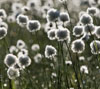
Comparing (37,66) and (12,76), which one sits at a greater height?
(12,76)

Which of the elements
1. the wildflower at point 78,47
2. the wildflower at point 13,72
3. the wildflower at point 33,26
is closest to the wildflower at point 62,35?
the wildflower at point 78,47

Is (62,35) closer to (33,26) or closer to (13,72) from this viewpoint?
(13,72)

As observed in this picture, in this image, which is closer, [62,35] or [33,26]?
[62,35]

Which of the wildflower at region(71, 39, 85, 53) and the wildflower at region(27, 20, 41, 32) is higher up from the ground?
the wildflower at region(27, 20, 41, 32)

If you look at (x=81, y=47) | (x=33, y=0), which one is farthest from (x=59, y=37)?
(x=33, y=0)

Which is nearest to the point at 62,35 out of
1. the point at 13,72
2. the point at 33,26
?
the point at 13,72

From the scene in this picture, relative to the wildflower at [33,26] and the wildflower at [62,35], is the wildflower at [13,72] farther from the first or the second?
the wildflower at [33,26]

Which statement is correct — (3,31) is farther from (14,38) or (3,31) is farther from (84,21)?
(14,38)

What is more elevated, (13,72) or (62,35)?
(62,35)

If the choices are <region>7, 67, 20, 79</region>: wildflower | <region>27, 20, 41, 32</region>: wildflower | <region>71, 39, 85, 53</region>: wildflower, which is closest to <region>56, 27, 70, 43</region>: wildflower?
<region>71, 39, 85, 53</region>: wildflower

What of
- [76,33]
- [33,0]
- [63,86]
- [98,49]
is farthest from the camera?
[33,0]

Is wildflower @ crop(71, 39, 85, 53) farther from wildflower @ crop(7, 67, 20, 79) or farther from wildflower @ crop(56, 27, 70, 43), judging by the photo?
wildflower @ crop(7, 67, 20, 79)
